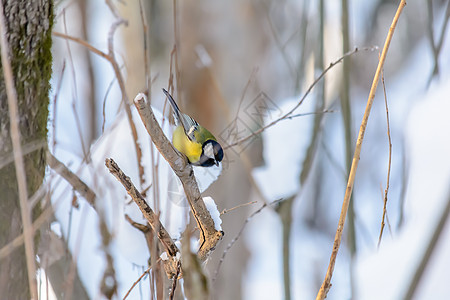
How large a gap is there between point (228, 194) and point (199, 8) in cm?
169

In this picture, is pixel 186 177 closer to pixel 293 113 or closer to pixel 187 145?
pixel 187 145

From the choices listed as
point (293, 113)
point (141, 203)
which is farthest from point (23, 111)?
point (293, 113)

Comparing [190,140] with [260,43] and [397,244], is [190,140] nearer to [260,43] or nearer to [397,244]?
[397,244]

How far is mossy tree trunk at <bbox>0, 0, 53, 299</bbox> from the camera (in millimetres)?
1006

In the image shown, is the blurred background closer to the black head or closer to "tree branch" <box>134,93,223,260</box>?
the black head

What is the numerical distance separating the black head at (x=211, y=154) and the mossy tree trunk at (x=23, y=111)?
414 millimetres

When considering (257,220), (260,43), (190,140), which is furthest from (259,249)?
(190,140)

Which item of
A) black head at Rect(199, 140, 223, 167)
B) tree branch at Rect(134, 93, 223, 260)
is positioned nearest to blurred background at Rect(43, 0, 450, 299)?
black head at Rect(199, 140, 223, 167)

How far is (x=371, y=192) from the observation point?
5.52m

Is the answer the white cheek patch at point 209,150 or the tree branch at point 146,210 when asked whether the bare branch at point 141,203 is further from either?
the white cheek patch at point 209,150

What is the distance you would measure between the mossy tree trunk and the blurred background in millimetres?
90

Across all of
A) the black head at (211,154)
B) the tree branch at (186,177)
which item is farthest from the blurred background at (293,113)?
the tree branch at (186,177)

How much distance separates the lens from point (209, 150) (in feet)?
4.42

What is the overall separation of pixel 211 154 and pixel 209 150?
0.02m
